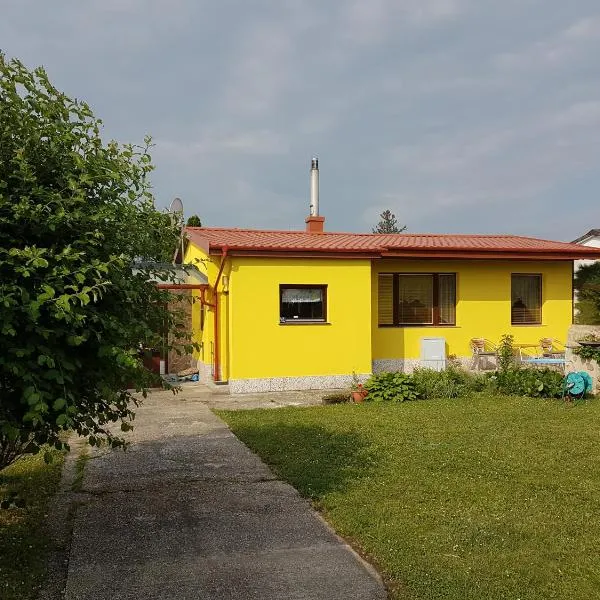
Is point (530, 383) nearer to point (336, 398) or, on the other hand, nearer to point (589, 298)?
point (589, 298)

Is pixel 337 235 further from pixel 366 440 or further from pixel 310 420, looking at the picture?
pixel 366 440

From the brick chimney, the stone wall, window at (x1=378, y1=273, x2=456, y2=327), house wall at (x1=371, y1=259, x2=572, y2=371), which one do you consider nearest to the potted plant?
house wall at (x1=371, y1=259, x2=572, y2=371)

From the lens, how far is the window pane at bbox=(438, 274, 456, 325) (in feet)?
51.3

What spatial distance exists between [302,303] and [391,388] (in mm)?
2833

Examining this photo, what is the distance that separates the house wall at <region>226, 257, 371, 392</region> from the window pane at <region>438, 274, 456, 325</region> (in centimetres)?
263

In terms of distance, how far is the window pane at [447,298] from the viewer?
15633mm

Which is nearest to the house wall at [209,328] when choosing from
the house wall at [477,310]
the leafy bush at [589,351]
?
the house wall at [477,310]

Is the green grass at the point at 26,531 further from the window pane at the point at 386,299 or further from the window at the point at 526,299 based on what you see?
the window at the point at 526,299

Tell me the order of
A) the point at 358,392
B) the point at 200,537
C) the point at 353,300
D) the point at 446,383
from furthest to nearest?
the point at 353,300
the point at 446,383
the point at 358,392
the point at 200,537

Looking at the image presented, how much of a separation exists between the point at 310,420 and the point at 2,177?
22.7 ft

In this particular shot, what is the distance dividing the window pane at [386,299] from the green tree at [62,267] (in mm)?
11123

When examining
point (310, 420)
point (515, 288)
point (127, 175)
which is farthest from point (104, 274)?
point (515, 288)

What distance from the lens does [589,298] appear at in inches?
554

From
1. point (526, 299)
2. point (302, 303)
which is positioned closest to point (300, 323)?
point (302, 303)
